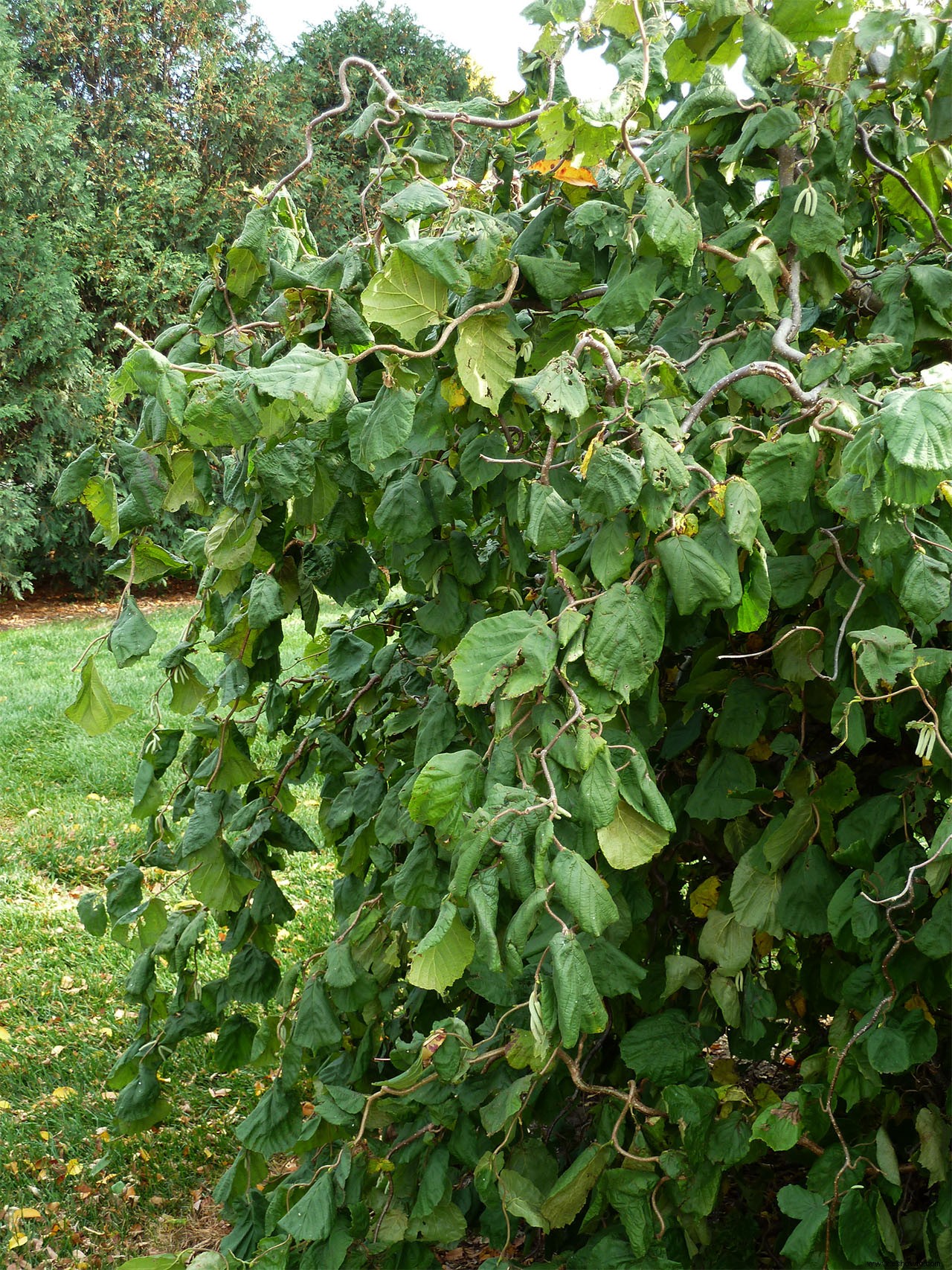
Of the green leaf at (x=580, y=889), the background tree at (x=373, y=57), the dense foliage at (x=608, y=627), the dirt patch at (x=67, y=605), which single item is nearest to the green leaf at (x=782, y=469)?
the dense foliage at (x=608, y=627)

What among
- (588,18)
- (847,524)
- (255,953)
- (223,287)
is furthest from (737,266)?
(255,953)

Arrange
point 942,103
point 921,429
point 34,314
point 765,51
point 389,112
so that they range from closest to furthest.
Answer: point 921,429, point 765,51, point 942,103, point 389,112, point 34,314

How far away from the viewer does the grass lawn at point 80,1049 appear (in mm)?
2551

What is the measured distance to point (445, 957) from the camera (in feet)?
3.66

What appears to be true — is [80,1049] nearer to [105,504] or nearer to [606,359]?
[105,504]

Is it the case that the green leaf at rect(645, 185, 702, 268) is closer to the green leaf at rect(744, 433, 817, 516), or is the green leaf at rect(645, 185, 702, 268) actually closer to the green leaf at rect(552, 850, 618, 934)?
the green leaf at rect(744, 433, 817, 516)

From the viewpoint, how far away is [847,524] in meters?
1.38

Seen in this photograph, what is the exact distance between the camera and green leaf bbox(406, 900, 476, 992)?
1.09 metres

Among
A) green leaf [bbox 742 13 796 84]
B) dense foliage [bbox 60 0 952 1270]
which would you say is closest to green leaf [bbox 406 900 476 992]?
dense foliage [bbox 60 0 952 1270]

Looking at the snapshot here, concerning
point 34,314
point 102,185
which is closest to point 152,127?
point 102,185

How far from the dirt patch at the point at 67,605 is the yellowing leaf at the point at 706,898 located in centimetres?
1040

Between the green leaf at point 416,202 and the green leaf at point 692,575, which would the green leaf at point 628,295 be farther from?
the green leaf at point 692,575

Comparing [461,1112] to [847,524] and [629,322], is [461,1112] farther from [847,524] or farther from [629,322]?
[629,322]

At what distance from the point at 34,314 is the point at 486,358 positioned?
449 inches
